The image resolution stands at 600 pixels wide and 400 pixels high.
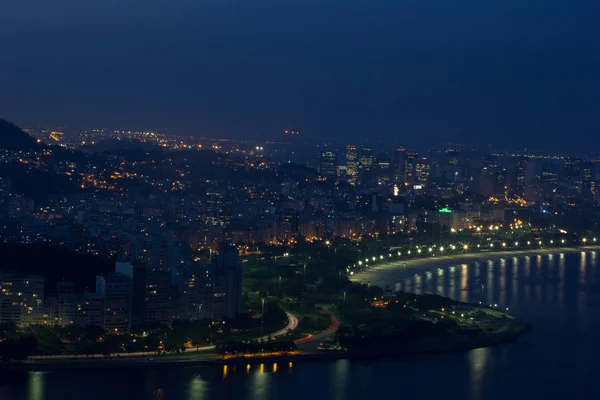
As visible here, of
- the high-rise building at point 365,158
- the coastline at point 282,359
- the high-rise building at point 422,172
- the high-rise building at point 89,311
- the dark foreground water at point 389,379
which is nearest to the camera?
the dark foreground water at point 389,379

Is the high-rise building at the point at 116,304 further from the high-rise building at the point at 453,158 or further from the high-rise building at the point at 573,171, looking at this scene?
the high-rise building at the point at 453,158

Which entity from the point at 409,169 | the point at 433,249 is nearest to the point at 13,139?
the point at 433,249

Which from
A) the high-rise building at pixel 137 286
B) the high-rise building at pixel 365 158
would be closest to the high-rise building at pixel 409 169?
the high-rise building at pixel 365 158

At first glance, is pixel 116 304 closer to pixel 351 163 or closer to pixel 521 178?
pixel 521 178

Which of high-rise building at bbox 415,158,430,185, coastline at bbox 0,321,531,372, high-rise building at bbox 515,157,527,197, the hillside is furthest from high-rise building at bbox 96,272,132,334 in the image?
high-rise building at bbox 415,158,430,185

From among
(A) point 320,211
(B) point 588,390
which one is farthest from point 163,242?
(A) point 320,211

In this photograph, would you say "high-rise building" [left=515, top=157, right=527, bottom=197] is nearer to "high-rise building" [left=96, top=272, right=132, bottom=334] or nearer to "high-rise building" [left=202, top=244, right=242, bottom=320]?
"high-rise building" [left=202, top=244, right=242, bottom=320]
